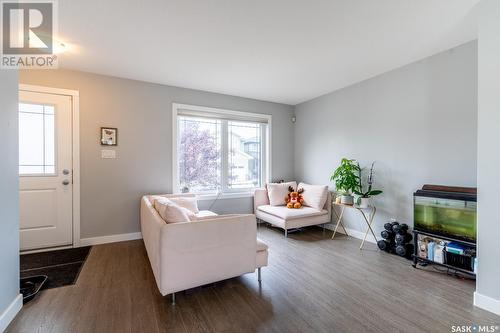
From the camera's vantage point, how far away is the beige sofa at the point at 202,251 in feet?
6.25

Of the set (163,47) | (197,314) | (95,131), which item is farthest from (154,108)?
(197,314)

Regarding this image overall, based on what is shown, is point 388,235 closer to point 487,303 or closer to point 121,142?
point 487,303

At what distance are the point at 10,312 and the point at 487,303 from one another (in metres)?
3.77

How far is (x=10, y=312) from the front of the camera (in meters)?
1.79

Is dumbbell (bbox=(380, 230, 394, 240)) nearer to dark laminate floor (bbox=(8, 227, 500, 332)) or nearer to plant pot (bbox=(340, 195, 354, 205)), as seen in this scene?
dark laminate floor (bbox=(8, 227, 500, 332))

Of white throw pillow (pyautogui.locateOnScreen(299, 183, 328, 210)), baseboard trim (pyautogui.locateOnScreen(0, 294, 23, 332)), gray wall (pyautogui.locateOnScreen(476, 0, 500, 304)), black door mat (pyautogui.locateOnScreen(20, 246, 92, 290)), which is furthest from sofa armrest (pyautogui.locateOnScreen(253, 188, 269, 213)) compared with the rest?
baseboard trim (pyautogui.locateOnScreen(0, 294, 23, 332))

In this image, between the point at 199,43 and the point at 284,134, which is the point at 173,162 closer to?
the point at 199,43

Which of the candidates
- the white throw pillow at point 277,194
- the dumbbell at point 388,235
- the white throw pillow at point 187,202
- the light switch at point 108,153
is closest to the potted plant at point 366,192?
the dumbbell at point 388,235

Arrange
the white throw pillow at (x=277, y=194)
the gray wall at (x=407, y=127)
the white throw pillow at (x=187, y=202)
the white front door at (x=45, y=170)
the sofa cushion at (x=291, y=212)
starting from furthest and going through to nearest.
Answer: the white throw pillow at (x=277, y=194) < the sofa cushion at (x=291, y=212) < the white throw pillow at (x=187, y=202) < the white front door at (x=45, y=170) < the gray wall at (x=407, y=127)

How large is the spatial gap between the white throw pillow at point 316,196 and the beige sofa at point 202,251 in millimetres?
2053

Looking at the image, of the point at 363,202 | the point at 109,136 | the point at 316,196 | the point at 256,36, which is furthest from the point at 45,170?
the point at 363,202

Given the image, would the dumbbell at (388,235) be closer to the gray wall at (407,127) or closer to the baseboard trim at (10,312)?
the gray wall at (407,127)

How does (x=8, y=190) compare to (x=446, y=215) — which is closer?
(x=8, y=190)

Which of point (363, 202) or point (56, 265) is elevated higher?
point (363, 202)
